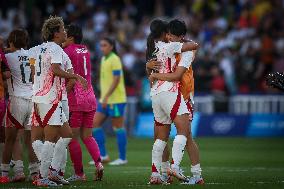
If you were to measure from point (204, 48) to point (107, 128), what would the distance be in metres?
6.13

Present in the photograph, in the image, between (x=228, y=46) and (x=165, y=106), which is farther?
(x=228, y=46)

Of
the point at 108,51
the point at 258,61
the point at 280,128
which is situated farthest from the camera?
the point at 258,61

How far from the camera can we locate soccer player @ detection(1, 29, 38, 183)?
14.7 meters

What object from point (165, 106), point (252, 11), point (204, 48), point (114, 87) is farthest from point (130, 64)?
point (165, 106)

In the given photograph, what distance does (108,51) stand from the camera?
1956 cm

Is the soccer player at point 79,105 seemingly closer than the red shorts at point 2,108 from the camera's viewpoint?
No

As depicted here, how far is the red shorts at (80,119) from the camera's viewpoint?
600 inches

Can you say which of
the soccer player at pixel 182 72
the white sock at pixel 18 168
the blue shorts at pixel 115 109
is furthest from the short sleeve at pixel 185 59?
the blue shorts at pixel 115 109

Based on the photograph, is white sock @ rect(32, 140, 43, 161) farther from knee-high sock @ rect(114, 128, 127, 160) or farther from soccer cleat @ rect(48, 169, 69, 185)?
knee-high sock @ rect(114, 128, 127, 160)

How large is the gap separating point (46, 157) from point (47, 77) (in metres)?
1.21

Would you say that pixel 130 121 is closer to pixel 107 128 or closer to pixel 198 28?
pixel 107 128

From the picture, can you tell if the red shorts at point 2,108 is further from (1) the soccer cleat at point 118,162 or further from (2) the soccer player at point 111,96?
(2) the soccer player at point 111,96

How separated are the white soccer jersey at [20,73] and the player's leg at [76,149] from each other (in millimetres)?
948

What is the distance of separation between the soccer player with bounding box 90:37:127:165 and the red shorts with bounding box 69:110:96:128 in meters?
4.21
